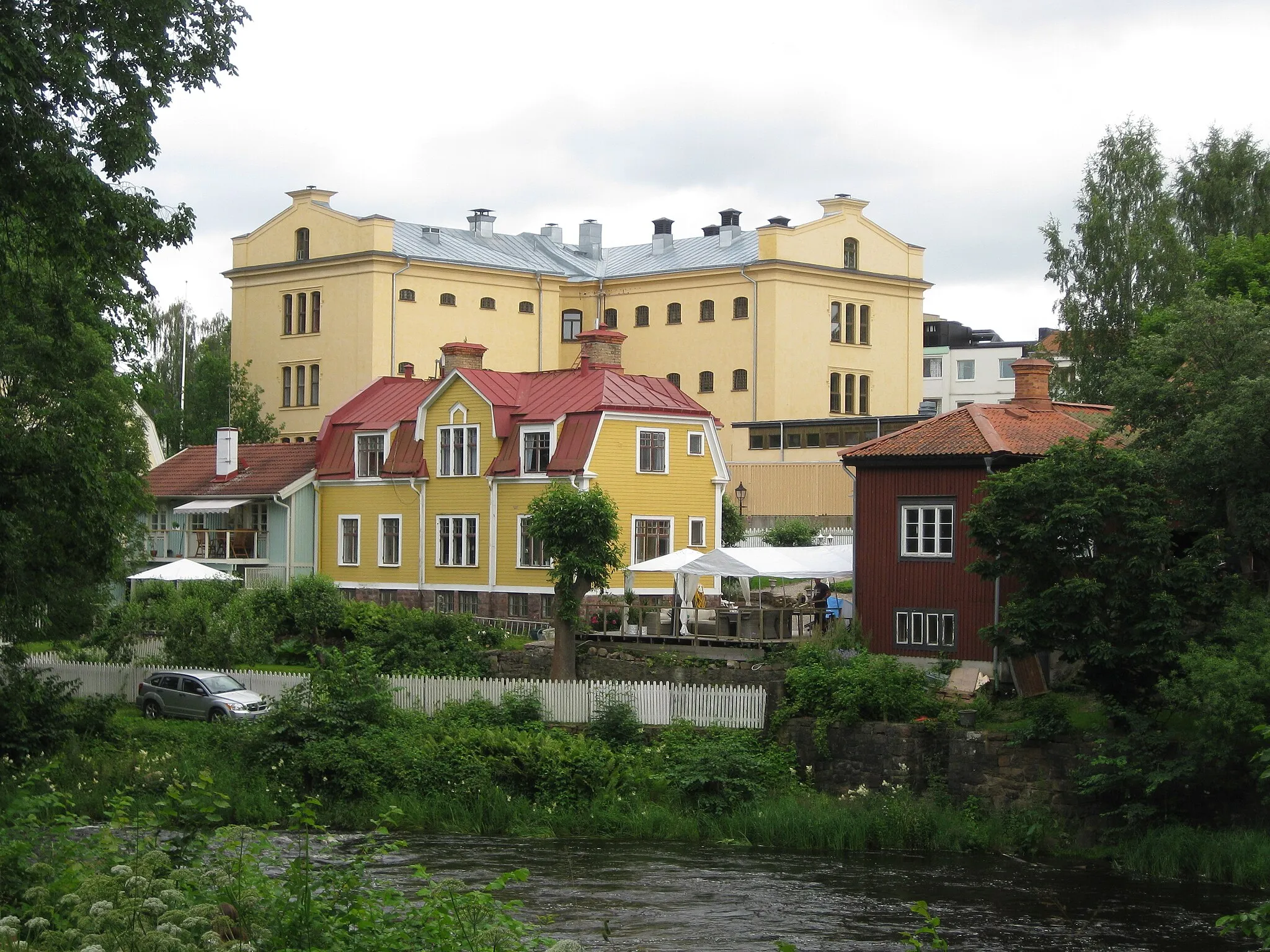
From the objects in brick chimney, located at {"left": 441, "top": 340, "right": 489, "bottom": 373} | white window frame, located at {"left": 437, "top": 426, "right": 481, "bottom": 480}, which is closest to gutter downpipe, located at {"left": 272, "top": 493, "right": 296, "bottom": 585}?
white window frame, located at {"left": 437, "top": 426, "right": 481, "bottom": 480}

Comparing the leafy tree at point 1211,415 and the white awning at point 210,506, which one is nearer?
the leafy tree at point 1211,415

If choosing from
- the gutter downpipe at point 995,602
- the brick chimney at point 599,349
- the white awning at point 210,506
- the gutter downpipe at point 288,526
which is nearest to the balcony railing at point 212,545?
the white awning at point 210,506

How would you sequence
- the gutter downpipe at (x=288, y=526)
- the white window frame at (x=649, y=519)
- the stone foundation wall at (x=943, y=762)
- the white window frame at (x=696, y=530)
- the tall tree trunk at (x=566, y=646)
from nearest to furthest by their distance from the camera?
the stone foundation wall at (x=943, y=762) → the tall tree trunk at (x=566, y=646) → the white window frame at (x=649, y=519) → the white window frame at (x=696, y=530) → the gutter downpipe at (x=288, y=526)

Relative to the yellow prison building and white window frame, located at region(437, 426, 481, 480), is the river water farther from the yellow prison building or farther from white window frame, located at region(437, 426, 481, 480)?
white window frame, located at region(437, 426, 481, 480)

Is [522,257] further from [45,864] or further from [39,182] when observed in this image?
[45,864]

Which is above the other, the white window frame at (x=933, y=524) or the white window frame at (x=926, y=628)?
the white window frame at (x=933, y=524)

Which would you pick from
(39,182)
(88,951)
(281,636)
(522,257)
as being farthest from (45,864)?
(522,257)

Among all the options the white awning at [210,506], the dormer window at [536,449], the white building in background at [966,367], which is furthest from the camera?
the white building in background at [966,367]

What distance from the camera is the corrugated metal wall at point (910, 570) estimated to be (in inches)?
1364

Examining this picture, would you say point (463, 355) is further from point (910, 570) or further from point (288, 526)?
point (910, 570)

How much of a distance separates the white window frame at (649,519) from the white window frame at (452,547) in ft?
15.7

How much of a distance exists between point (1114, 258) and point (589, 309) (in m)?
32.5

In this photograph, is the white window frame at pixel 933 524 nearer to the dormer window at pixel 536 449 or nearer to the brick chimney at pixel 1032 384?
the brick chimney at pixel 1032 384

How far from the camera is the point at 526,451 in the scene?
Result: 4716 centimetres
